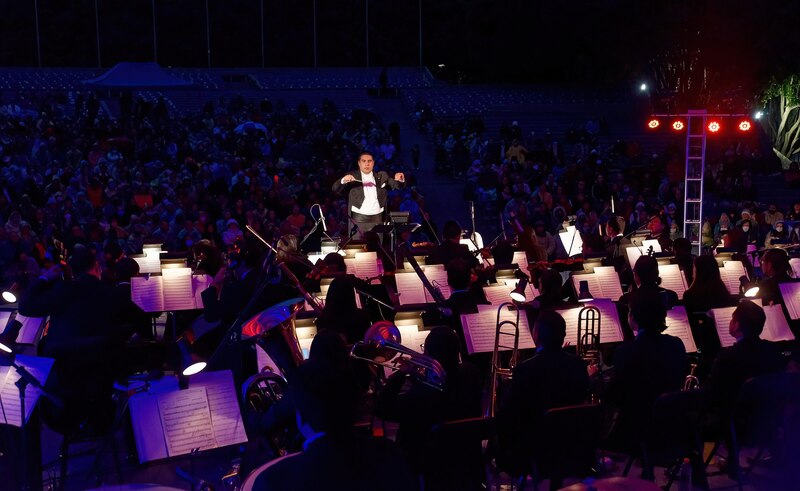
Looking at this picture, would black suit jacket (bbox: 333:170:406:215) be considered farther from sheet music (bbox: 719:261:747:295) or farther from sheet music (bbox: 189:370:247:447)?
sheet music (bbox: 189:370:247:447)

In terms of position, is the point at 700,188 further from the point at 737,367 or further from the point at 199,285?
the point at 737,367

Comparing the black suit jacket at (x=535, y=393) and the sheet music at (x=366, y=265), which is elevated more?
the sheet music at (x=366, y=265)

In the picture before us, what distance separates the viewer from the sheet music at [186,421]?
547cm

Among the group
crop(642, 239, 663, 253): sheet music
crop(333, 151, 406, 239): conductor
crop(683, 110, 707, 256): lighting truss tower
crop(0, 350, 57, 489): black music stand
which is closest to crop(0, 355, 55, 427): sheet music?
crop(0, 350, 57, 489): black music stand

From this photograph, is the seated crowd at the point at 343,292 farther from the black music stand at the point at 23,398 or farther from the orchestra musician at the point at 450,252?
the black music stand at the point at 23,398

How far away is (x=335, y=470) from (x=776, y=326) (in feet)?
17.6

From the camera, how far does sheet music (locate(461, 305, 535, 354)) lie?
23.6 feet

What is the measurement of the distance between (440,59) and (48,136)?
23.7 metres

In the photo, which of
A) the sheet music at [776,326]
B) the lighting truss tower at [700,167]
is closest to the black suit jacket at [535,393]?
the sheet music at [776,326]

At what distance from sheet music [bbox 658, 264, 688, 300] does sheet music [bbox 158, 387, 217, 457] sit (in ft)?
17.5

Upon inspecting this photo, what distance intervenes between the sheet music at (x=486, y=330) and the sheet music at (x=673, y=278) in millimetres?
2600

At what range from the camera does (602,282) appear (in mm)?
9117

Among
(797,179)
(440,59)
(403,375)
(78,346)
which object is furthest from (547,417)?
(440,59)

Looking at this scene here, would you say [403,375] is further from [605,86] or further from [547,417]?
[605,86]
